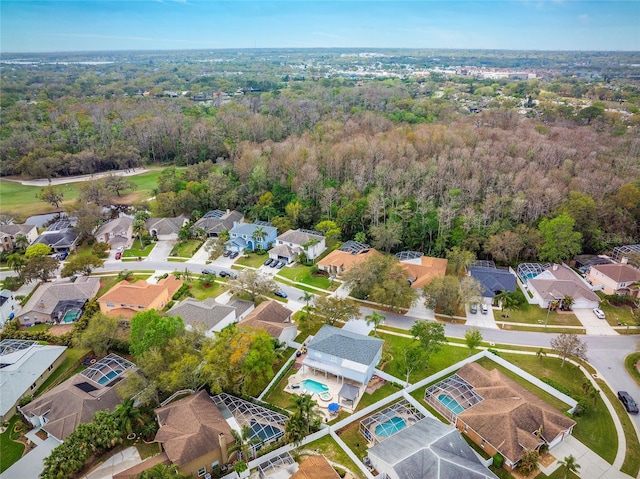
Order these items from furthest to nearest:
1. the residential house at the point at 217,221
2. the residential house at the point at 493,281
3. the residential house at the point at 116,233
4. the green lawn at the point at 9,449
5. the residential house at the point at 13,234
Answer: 1. the residential house at the point at 217,221
2. the residential house at the point at 116,233
3. the residential house at the point at 13,234
4. the residential house at the point at 493,281
5. the green lawn at the point at 9,449

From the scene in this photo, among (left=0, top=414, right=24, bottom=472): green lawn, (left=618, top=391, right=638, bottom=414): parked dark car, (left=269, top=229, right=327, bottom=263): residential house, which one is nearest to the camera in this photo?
(left=0, top=414, right=24, bottom=472): green lawn

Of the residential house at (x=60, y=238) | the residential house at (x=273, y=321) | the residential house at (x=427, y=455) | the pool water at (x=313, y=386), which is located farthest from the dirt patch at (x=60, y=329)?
the residential house at (x=427, y=455)

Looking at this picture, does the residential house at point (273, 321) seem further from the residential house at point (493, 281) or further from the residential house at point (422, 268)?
the residential house at point (493, 281)

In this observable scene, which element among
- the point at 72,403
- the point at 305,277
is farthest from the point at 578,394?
the point at 72,403

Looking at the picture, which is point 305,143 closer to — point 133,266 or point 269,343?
point 133,266

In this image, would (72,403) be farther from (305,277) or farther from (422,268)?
(422,268)

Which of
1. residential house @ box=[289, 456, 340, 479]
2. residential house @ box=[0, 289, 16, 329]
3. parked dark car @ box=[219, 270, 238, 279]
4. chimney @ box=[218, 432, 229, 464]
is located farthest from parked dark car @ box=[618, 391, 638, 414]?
residential house @ box=[0, 289, 16, 329]

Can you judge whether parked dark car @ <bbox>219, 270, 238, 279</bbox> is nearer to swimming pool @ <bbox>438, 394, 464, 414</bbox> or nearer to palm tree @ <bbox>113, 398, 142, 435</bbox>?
palm tree @ <bbox>113, 398, 142, 435</bbox>
